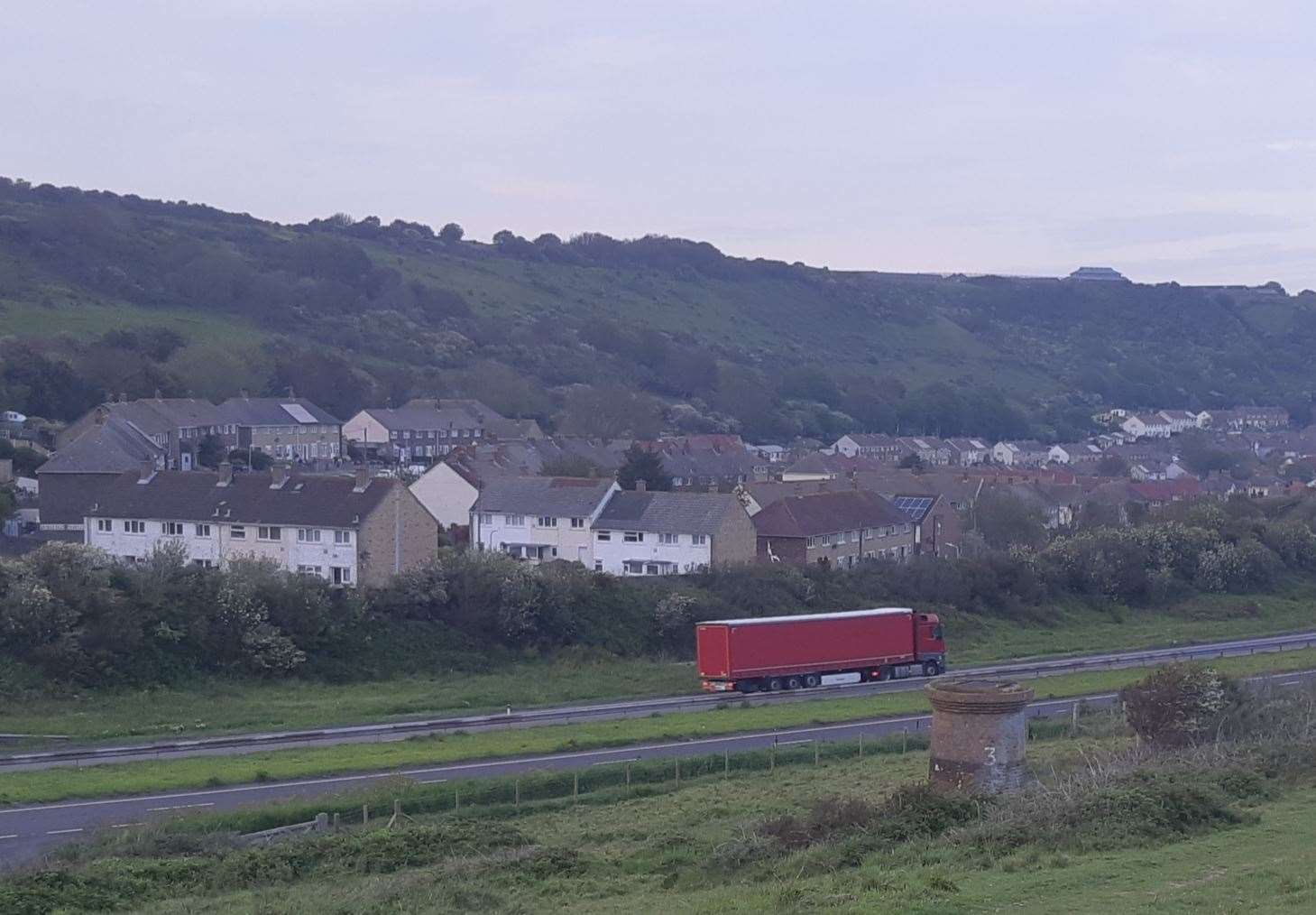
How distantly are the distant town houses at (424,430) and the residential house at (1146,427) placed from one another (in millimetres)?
79437

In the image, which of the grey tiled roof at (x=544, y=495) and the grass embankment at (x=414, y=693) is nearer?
the grass embankment at (x=414, y=693)

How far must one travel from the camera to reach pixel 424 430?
101375mm

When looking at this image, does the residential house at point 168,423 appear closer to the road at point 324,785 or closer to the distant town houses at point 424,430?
the distant town houses at point 424,430

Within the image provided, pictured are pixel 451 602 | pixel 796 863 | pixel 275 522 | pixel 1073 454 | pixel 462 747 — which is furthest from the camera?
pixel 1073 454

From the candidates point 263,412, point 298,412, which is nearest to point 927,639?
point 263,412

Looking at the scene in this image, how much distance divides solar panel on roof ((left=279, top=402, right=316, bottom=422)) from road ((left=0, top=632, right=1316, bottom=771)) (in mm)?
55650

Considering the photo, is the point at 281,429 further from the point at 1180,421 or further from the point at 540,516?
the point at 1180,421

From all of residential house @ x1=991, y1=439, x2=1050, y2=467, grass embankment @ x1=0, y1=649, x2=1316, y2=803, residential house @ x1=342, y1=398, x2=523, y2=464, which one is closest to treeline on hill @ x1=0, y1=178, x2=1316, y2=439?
residential house @ x1=342, y1=398, x2=523, y2=464

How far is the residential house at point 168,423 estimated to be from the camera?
75.2 metres

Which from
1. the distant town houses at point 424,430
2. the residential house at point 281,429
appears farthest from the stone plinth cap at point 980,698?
the distant town houses at point 424,430

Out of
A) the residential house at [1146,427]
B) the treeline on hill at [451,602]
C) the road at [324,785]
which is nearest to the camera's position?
the road at [324,785]

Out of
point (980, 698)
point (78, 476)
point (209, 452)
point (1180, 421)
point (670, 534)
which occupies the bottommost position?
point (980, 698)

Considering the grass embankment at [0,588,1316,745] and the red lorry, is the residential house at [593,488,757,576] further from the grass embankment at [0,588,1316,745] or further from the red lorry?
the red lorry

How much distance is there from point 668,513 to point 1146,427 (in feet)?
386
